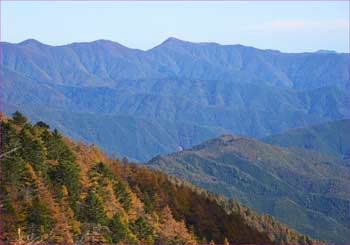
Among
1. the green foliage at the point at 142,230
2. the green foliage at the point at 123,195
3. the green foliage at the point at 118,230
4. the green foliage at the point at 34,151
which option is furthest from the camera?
the green foliage at the point at 123,195

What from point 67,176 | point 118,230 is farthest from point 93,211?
point 67,176

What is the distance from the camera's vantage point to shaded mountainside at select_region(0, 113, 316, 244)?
34.6 metres

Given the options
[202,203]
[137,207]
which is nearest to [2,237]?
[137,207]

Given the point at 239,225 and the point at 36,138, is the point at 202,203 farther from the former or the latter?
the point at 36,138

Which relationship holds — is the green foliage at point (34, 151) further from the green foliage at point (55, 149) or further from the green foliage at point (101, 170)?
the green foliage at point (101, 170)

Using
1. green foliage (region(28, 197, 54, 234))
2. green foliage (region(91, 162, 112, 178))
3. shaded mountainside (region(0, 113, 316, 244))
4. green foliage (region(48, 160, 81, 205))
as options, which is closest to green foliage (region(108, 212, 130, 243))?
shaded mountainside (region(0, 113, 316, 244))

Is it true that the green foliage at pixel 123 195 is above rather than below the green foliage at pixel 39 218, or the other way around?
below

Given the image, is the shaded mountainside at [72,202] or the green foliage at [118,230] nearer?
the shaded mountainside at [72,202]

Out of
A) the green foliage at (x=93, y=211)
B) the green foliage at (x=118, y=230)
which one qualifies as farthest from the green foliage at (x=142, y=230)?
the green foliage at (x=93, y=211)

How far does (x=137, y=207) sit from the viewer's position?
52594 millimetres

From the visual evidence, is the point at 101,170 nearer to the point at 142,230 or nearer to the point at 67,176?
the point at 142,230

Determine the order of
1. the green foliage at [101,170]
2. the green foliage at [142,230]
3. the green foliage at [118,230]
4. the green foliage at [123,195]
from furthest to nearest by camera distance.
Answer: the green foliage at [101,170] < the green foliage at [123,195] < the green foliage at [142,230] < the green foliage at [118,230]

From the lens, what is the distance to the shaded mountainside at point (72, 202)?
113ft

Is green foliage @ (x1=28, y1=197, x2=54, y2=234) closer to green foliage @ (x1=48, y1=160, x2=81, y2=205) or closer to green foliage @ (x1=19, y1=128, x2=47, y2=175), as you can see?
green foliage @ (x1=48, y1=160, x2=81, y2=205)
